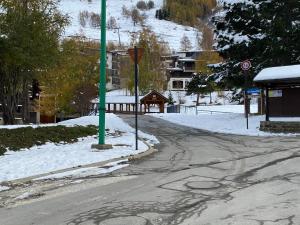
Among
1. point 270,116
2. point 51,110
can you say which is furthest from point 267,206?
point 51,110

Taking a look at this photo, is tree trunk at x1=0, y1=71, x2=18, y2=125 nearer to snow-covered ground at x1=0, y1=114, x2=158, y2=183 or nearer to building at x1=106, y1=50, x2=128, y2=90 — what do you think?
snow-covered ground at x1=0, y1=114, x2=158, y2=183

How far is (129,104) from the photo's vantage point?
269 ft

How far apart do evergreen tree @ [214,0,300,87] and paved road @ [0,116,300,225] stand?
17.1 meters

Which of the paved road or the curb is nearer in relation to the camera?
the paved road

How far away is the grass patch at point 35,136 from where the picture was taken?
16638 millimetres

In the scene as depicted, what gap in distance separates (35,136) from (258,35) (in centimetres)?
1968

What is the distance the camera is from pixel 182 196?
373 inches

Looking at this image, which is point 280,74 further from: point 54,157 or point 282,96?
point 54,157

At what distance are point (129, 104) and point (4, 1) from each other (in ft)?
186

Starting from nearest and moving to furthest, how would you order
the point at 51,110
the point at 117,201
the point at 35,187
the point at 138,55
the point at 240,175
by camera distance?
the point at 117,201
the point at 35,187
the point at 240,175
the point at 138,55
the point at 51,110

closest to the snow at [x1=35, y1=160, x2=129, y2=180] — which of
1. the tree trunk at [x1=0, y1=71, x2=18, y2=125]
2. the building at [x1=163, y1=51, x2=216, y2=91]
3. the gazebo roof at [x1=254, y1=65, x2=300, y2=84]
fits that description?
the gazebo roof at [x1=254, y1=65, x2=300, y2=84]

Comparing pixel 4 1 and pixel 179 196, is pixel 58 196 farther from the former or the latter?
pixel 4 1

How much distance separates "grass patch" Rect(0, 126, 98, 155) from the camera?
16.6 metres

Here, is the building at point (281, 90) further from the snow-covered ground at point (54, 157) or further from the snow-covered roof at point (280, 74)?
the snow-covered ground at point (54, 157)
